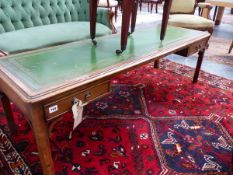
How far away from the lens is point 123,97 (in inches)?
80.7

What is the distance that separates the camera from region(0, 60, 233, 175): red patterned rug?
1.31m

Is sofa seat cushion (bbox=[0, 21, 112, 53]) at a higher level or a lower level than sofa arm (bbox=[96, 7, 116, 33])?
lower

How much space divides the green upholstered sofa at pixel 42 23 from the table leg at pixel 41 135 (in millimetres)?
1129

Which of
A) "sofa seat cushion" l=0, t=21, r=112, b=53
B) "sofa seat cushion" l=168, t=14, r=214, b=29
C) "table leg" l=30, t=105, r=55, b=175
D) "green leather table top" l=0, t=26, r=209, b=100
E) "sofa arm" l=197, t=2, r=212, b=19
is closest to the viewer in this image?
"table leg" l=30, t=105, r=55, b=175

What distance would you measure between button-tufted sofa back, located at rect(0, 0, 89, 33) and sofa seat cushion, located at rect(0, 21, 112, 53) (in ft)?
0.74

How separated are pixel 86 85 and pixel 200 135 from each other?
1.01 metres

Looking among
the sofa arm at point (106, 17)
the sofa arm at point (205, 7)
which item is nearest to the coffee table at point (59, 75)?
the sofa arm at point (106, 17)

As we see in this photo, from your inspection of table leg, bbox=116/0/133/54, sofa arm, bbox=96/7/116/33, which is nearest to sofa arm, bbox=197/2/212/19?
sofa arm, bbox=96/7/116/33

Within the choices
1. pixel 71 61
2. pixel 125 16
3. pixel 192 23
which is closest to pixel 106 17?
pixel 192 23

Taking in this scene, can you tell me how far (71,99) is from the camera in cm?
106

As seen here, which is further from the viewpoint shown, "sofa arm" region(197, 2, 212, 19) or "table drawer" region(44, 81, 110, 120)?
"sofa arm" region(197, 2, 212, 19)

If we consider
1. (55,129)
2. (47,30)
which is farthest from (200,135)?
(47,30)

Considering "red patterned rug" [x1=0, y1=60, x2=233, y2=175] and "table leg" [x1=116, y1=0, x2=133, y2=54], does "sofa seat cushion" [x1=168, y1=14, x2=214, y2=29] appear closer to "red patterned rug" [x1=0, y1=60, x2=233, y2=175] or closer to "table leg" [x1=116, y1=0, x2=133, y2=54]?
"red patterned rug" [x1=0, y1=60, x2=233, y2=175]

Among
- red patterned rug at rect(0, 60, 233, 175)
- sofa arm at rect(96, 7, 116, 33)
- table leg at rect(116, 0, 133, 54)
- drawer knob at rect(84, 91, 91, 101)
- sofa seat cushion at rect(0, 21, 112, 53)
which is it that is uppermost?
table leg at rect(116, 0, 133, 54)
